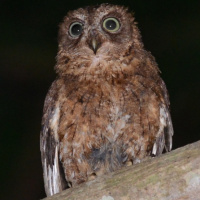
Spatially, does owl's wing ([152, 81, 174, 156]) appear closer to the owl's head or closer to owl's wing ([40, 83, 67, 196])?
the owl's head

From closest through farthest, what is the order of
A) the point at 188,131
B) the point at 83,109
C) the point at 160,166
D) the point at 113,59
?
the point at 160,166
the point at 83,109
the point at 113,59
the point at 188,131

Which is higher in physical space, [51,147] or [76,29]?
[76,29]

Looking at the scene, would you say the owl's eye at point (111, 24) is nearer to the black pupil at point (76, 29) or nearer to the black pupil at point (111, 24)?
the black pupil at point (111, 24)

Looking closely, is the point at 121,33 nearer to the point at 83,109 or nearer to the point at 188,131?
the point at 83,109

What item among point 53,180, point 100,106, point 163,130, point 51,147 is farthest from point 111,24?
point 53,180

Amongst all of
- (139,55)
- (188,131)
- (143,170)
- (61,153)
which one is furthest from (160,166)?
(188,131)

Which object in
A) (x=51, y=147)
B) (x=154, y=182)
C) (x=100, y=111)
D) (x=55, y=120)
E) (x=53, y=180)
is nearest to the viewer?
(x=154, y=182)

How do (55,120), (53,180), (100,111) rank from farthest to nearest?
(53,180), (55,120), (100,111)

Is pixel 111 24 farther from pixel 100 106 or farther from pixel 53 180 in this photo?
pixel 53 180
